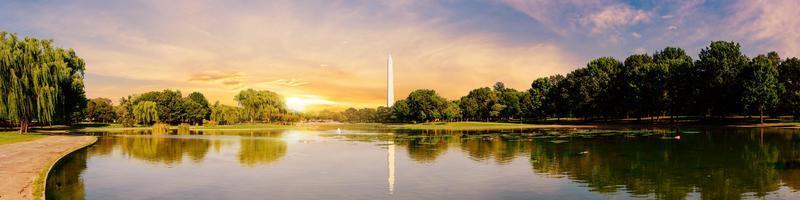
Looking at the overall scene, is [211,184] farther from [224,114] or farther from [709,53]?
[224,114]

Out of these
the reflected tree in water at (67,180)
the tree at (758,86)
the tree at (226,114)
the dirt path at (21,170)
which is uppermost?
the tree at (758,86)

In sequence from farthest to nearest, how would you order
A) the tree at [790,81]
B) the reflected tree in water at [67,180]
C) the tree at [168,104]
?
the tree at [168,104]
the tree at [790,81]
the reflected tree in water at [67,180]

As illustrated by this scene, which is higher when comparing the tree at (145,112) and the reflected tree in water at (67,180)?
the tree at (145,112)

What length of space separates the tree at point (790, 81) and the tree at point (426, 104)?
78515 millimetres

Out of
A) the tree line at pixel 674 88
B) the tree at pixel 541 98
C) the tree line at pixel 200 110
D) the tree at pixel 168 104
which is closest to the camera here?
the tree line at pixel 674 88

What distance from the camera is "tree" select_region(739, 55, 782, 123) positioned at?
8144 cm

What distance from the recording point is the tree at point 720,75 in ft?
288

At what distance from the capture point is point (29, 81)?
60375mm

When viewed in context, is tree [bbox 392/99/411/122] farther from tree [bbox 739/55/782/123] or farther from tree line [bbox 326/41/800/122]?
tree [bbox 739/55/782/123]

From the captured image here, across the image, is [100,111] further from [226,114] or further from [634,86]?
[634,86]

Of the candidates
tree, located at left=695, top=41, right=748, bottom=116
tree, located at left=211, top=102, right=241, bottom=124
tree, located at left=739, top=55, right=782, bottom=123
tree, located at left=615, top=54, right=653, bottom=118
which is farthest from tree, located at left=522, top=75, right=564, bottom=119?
tree, located at left=211, top=102, right=241, bottom=124

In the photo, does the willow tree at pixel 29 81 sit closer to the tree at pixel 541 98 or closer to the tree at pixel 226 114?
the tree at pixel 226 114

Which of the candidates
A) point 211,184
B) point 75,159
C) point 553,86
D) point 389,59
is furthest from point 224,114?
point 211,184

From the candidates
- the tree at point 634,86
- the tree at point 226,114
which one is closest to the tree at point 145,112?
the tree at point 226,114
